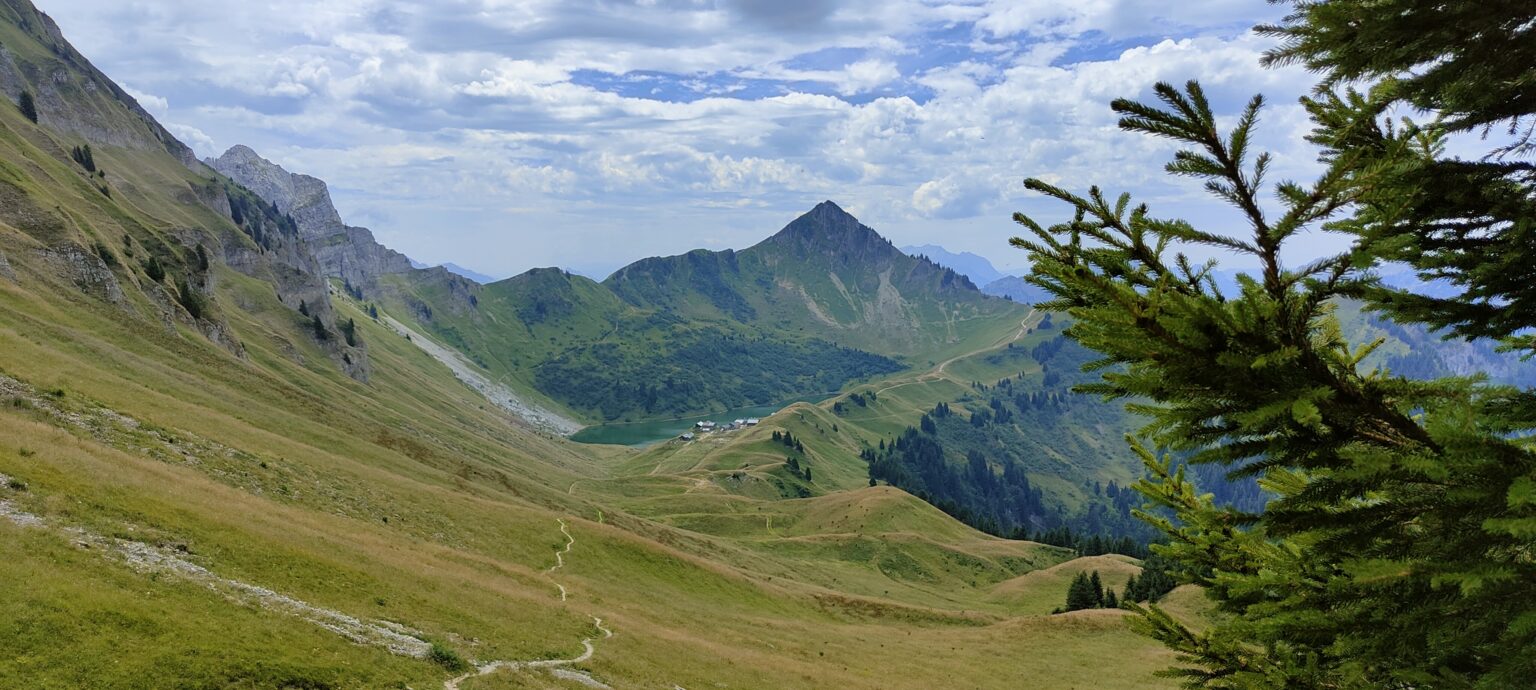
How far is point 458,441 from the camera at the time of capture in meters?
173

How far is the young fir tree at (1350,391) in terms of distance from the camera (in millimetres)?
6160

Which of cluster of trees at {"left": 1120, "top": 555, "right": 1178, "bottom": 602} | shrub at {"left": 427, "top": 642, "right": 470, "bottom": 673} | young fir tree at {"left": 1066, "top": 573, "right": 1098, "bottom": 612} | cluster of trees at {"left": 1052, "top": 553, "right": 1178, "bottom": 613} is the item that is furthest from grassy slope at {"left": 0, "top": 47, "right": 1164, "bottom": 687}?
cluster of trees at {"left": 1120, "top": 555, "right": 1178, "bottom": 602}

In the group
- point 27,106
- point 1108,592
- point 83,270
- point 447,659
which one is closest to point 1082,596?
point 1108,592

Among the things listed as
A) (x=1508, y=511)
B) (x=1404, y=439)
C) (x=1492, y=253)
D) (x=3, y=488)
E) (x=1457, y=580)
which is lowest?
(x=3, y=488)

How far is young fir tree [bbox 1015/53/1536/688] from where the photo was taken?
20.2 feet

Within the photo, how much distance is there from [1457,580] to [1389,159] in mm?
3409

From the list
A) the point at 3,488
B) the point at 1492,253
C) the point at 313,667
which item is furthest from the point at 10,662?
the point at 1492,253

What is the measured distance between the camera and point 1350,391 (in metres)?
6.95

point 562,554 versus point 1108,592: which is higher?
point 562,554

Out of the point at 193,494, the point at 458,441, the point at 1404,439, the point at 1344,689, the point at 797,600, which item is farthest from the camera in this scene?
the point at 458,441

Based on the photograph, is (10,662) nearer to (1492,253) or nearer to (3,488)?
(3,488)

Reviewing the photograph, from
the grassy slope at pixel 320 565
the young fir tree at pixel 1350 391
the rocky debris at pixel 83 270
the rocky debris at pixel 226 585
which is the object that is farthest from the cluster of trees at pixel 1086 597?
the rocky debris at pixel 83 270

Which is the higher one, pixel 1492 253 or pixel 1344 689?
pixel 1492 253

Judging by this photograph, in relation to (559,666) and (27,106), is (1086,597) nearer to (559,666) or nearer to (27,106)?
(559,666)
